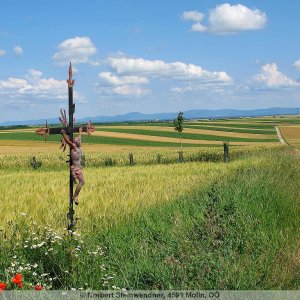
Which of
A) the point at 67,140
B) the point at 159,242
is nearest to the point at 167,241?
the point at 159,242

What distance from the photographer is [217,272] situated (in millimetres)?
5348

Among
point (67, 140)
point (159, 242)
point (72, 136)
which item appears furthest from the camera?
point (159, 242)

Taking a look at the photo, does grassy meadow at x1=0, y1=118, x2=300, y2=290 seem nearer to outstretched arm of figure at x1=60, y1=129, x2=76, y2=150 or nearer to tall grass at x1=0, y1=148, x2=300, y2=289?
tall grass at x1=0, y1=148, x2=300, y2=289

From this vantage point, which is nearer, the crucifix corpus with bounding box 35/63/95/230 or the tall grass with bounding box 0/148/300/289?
the tall grass with bounding box 0/148/300/289

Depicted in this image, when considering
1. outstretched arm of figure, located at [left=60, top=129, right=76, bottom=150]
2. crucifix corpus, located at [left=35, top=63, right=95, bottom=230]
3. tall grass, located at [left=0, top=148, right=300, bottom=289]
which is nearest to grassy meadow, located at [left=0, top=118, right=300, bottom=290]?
tall grass, located at [left=0, top=148, right=300, bottom=289]

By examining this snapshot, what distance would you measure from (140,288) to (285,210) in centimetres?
471

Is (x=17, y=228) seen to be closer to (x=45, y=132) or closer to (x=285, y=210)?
(x=45, y=132)

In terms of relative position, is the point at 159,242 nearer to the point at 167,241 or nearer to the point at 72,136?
the point at 167,241

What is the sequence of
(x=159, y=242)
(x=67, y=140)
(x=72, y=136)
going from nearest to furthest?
(x=67, y=140) → (x=72, y=136) → (x=159, y=242)

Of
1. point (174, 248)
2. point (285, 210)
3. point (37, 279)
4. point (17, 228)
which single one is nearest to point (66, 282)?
point (37, 279)

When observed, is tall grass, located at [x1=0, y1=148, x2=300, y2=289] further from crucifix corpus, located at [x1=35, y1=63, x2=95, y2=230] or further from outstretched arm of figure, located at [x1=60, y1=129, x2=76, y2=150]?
outstretched arm of figure, located at [x1=60, y1=129, x2=76, y2=150]

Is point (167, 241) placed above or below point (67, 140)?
below

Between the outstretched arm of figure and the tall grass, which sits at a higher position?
the outstretched arm of figure

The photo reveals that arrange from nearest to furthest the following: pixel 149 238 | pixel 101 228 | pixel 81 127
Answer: pixel 81 127 < pixel 149 238 < pixel 101 228
